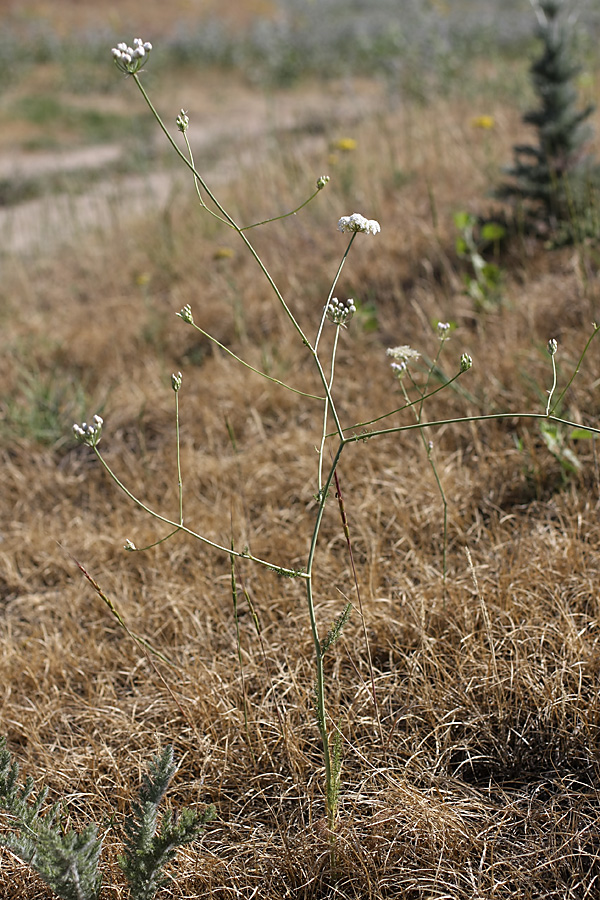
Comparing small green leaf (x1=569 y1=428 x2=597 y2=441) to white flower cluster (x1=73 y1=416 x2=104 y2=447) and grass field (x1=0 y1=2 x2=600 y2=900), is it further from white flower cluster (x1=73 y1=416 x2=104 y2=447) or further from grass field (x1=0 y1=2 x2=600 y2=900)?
white flower cluster (x1=73 y1=416 x2=104 y2=447)

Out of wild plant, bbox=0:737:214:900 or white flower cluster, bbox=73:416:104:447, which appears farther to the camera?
white flower cluster, bbox=73:416:104:447

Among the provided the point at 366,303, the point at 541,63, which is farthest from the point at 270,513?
the point at 541,63

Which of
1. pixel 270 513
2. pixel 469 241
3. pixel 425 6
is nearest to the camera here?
pixel 270 513

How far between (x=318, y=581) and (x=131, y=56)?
1426 mm

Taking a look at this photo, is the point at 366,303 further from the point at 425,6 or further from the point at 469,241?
the point at 425,6

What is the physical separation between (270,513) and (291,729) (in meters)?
0.87

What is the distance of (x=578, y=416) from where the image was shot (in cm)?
231

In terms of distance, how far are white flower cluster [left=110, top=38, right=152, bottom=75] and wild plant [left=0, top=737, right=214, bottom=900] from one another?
1.18 m

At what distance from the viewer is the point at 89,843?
47.1 inches

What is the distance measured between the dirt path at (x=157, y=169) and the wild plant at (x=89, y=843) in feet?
13.0

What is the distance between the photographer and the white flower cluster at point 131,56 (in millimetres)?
1235

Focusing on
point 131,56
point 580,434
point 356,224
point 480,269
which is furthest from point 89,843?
point 480,269

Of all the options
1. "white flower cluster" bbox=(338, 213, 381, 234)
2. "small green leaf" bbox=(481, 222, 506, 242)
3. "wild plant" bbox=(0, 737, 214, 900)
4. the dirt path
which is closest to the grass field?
"small green leaf" bbox=(481, 222, 506, 242)

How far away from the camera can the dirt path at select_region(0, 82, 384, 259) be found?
5.92m
